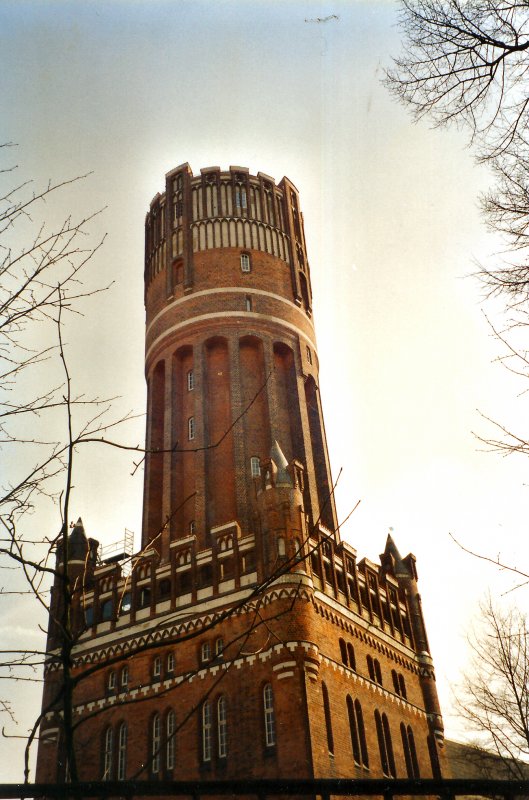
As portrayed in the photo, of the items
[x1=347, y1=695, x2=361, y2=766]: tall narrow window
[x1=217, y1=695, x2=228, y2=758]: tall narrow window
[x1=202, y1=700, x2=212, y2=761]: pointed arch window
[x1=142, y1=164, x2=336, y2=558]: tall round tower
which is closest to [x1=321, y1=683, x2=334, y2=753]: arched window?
[x1=347, y1=695, x2=361, y2=766]: tall narrow window

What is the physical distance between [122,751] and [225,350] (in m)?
18.2

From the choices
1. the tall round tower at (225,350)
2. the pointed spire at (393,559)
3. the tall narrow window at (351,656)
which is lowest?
the tall narrow window at (351,656)

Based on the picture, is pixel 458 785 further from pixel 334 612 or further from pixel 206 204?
pixel 206 204

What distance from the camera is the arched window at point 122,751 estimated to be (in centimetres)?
2853

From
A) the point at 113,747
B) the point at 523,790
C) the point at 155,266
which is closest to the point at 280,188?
the point at 155,266

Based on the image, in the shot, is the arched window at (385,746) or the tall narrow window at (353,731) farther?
the arched window at (385,746)

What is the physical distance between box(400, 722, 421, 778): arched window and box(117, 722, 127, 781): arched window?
34.0 ft

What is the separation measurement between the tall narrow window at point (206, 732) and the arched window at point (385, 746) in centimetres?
631

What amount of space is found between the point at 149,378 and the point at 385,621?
1693 centimetres

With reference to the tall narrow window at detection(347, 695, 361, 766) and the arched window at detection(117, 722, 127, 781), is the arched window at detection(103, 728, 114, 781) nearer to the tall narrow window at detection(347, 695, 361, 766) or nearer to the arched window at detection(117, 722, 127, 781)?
the arched window at detection(117, 722, 127, 781)

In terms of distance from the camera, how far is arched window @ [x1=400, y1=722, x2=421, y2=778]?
31080 mm

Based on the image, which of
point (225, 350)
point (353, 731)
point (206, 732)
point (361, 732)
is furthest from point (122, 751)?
Result: point (225, 350)

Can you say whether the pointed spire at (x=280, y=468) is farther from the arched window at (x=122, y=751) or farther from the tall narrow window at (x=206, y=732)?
the arched window at (x=122, y=751)

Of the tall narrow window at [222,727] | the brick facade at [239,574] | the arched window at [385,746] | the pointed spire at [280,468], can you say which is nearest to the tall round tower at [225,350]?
the brick facade at [239,574]
